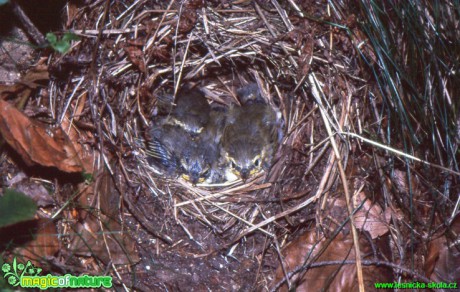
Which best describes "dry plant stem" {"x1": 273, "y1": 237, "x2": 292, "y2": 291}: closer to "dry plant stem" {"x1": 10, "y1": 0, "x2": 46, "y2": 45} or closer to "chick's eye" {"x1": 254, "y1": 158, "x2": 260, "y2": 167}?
"chick's eye" {"x1": 254, "y1": 158, "x2": 260, "y2": 167}

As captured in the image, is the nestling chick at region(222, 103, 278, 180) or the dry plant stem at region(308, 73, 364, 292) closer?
the dry plant stem at region(308, 73, 364, 292)

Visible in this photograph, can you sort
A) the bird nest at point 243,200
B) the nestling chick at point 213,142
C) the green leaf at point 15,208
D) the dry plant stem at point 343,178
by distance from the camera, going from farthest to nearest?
the nestling chick at point 213,142
the bird nest at point 243,200
the dry plant stem at point 343,178
the green leaf at point 15,208

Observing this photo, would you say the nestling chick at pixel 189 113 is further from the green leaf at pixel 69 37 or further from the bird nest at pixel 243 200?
the green leaf at pixel 69 37

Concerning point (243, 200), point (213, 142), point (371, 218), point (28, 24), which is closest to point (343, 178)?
point (371, 218)

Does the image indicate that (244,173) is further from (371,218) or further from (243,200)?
(371,218)

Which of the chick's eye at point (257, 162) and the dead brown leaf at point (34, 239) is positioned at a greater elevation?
the dead brown leaf at point (34, 239)

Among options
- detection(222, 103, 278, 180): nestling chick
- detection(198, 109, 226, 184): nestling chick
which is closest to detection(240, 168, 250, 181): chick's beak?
detection(222, 103, 278, 180): nestling chick

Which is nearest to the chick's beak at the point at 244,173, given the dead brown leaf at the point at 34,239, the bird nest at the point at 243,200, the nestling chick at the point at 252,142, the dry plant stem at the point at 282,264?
the nestling chick at the point at 252,142
